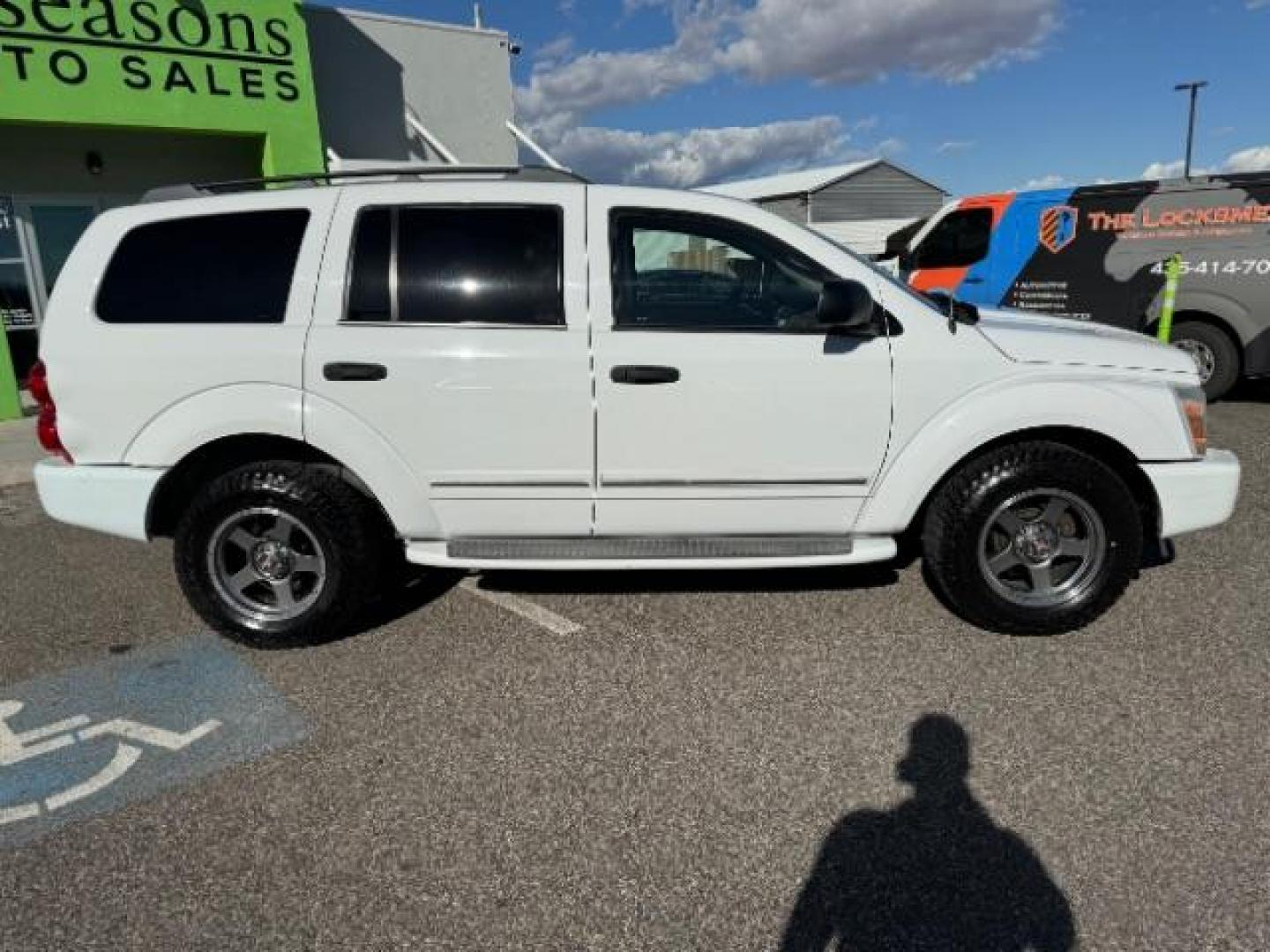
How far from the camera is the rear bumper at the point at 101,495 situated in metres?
3.25

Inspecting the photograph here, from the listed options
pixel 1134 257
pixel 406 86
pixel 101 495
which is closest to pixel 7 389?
pixel 101 495

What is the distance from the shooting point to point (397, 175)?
3.39 meters

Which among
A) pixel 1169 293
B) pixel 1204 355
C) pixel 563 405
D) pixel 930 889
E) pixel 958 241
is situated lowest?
pixel 930 889

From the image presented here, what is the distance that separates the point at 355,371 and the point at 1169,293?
7.97 metres

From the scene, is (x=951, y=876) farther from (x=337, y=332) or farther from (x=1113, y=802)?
(x=337, y=332)

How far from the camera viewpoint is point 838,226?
34844 millimetres

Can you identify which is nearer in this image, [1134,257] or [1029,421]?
[1029,421]

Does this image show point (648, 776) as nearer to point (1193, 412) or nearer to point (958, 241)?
point (1193, 412)

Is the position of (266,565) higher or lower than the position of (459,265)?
lower

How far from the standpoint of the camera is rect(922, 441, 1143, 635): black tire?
323 centimetres

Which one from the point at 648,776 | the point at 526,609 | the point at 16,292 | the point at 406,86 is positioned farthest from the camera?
the point at 406,86

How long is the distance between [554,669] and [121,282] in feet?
7.86

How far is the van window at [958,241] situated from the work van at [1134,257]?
0.04 ft

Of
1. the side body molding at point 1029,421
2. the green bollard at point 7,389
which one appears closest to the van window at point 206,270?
the side body molding at point 1029,421
